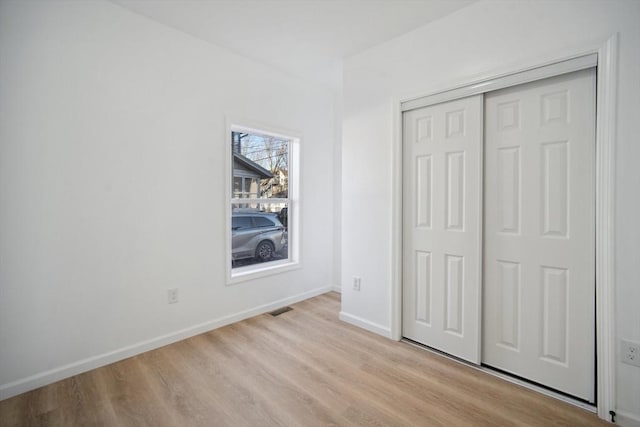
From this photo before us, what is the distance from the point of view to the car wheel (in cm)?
343

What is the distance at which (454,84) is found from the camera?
7.16 feet

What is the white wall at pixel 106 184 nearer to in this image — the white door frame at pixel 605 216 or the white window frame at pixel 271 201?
the white window frame at pixel 271 201

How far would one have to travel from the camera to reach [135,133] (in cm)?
228

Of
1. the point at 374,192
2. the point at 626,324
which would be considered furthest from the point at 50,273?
the point at 626,324

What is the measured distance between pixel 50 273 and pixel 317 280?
260 centimetres

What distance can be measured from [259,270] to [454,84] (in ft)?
8.22

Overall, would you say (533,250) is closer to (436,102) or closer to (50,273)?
(436,102)

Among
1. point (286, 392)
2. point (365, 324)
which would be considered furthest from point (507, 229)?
point (286, 392)

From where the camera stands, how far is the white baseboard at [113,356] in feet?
6.04

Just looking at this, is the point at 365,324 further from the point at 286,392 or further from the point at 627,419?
the point at 627,419

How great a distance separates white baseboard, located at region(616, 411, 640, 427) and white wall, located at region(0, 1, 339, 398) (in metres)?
2.81

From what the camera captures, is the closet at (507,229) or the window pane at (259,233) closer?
the closet at (507,229)

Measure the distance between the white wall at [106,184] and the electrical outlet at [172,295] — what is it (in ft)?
0.14

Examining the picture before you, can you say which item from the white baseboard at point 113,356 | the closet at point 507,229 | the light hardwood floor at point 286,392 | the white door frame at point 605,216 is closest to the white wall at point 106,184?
the white baseboard at point 113,356
